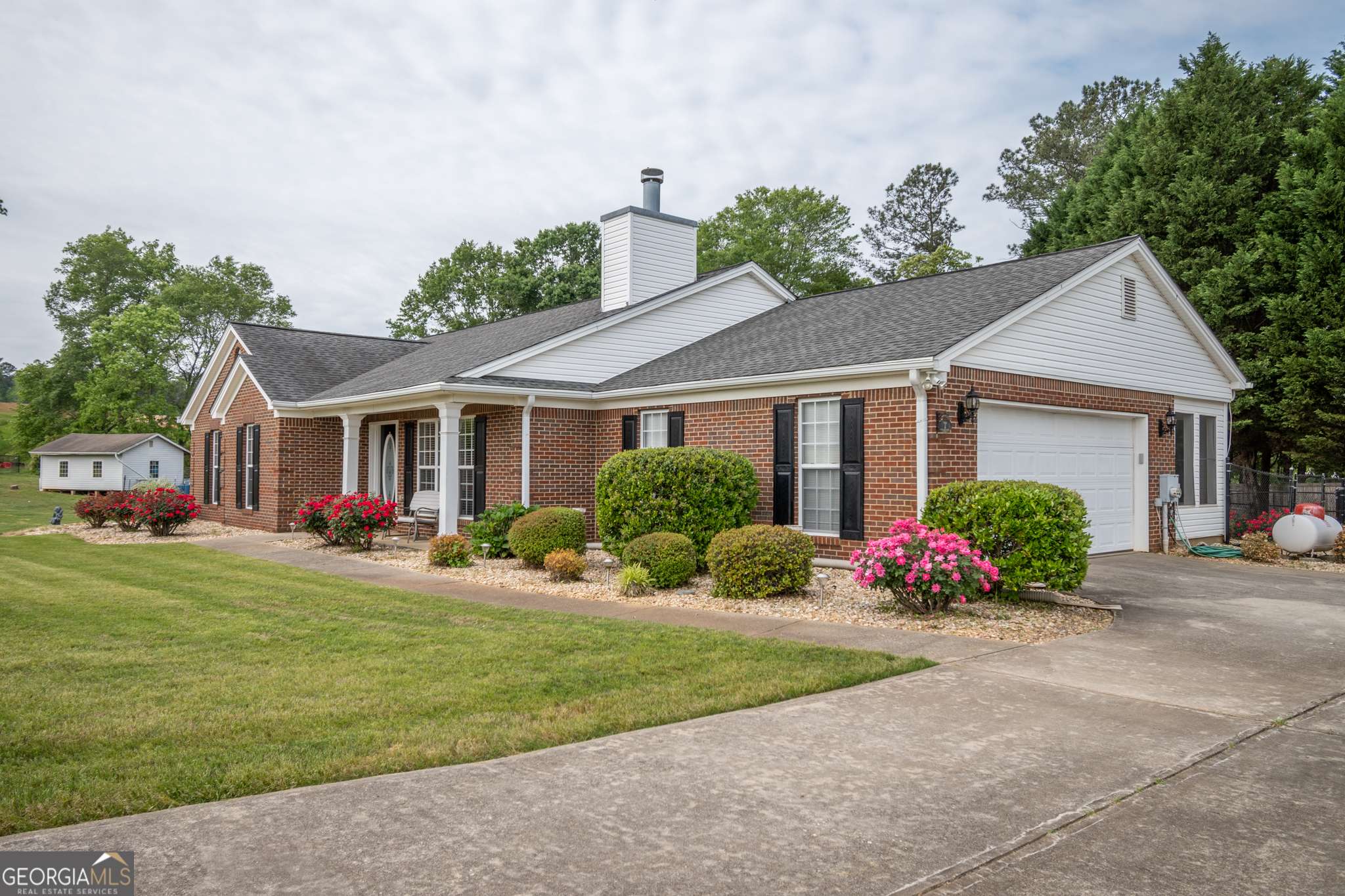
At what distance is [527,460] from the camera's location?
14.7 m

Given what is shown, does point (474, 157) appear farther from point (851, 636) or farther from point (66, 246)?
point (66, 246)

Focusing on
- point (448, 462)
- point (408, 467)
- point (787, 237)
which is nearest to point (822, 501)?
point (448, 462)

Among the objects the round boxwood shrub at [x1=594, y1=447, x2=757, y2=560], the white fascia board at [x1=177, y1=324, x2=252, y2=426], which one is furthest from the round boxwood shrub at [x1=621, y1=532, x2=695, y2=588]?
the white fascia board at [x1=177, y1=324, x2=252, y2=426]

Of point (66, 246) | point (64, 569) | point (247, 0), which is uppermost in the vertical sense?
point (66, 246)

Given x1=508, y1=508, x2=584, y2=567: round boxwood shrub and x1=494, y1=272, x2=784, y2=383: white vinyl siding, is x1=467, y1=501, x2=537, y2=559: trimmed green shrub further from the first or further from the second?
x1=494, y1=272, x2=784, y2=383: white vinyl siding

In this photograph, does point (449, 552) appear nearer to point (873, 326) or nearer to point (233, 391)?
point (873, 326)

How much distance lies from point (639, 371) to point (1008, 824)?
42.2 ft

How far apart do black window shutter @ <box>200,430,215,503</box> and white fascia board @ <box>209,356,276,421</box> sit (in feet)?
2.30

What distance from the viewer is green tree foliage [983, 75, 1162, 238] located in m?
35.6

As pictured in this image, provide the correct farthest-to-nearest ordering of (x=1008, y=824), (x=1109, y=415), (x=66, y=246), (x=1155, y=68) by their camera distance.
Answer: (x=66, y=246) → (x=1155, y=68) → (x=1109, y=415) → (x=1008, y=824)

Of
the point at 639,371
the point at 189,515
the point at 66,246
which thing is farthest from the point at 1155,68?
the point at 66,246

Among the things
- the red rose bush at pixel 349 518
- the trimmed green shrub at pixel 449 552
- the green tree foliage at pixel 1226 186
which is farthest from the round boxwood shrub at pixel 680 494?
the green tree foliage at pixel 1226 186

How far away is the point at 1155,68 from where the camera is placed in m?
33.6

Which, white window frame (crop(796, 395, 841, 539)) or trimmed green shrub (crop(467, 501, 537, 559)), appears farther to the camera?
trimmed green shrub (crop(467, 501, 537, 559))
